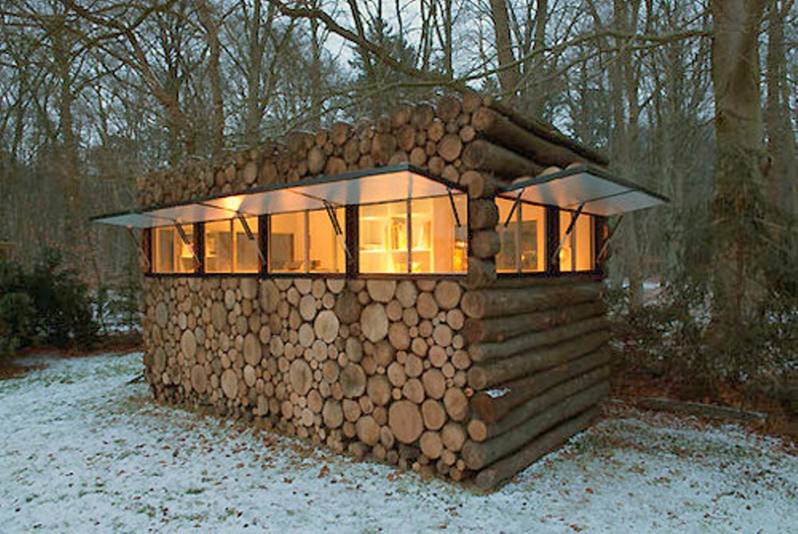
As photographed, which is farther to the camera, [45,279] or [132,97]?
[132,97]

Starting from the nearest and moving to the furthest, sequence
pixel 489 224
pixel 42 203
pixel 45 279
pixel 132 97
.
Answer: pixel 489 224 < pixel 45 279 < pixel 132 97 < pixel 42 203

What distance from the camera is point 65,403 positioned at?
7.53 metres

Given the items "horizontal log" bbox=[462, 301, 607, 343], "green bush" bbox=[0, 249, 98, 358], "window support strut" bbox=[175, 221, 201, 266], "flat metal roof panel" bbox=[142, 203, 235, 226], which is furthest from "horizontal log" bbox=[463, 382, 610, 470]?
"green bush" bbox=[0, 249, 98, 358]

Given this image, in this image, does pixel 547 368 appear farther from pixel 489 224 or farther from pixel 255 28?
pixel 255 28

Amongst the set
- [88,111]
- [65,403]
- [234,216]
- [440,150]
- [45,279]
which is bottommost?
[65,403]

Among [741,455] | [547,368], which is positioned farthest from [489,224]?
[741,455]

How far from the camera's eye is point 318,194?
498 centimetres

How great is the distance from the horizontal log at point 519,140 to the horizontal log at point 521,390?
7.02ft

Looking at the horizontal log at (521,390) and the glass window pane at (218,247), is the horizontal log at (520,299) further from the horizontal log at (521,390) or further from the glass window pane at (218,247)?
the glass window pane at (218,247)

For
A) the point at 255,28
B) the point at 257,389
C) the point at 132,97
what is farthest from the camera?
the point at 132,97

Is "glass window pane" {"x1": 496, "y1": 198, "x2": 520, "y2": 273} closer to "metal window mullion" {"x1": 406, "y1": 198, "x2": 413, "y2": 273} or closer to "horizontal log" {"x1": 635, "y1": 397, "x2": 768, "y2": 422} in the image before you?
"metal window mullion" {"x1": 406, "y1": 198, "x2": 413, "y2": 273}

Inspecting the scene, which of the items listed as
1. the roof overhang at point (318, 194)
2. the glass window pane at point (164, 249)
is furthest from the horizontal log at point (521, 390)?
the glass window pane at point (164, 249)

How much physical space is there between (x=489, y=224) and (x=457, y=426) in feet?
5.59

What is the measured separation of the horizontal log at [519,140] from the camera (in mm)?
4410
